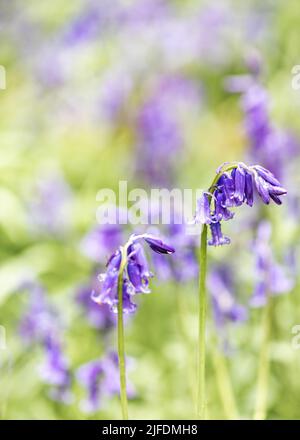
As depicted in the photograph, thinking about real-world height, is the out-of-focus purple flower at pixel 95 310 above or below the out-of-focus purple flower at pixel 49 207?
below

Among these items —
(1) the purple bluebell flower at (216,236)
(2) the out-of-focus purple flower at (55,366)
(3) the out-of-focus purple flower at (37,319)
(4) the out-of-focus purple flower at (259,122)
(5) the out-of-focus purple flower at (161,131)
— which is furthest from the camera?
(5) the out-of-focus purple flower at (161,131)

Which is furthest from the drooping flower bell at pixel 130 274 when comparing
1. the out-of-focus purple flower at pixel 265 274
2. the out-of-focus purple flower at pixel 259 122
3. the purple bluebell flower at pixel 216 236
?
the out-of-focus purple flower at pixel 259 122

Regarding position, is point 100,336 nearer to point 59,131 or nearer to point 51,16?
point 59,131

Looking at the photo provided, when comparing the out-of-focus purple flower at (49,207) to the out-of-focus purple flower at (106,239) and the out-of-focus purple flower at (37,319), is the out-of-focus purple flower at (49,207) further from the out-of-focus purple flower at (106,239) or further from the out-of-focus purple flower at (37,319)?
the out-of-focus purple flower at (106,239)

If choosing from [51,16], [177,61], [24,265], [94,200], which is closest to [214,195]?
[24,265]

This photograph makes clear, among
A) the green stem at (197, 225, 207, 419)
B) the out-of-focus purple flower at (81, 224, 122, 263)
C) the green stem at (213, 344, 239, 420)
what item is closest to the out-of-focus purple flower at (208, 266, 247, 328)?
the green stem at (213, 344, 239, 420)

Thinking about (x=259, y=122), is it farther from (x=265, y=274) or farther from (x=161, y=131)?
(x=161, y=131)
